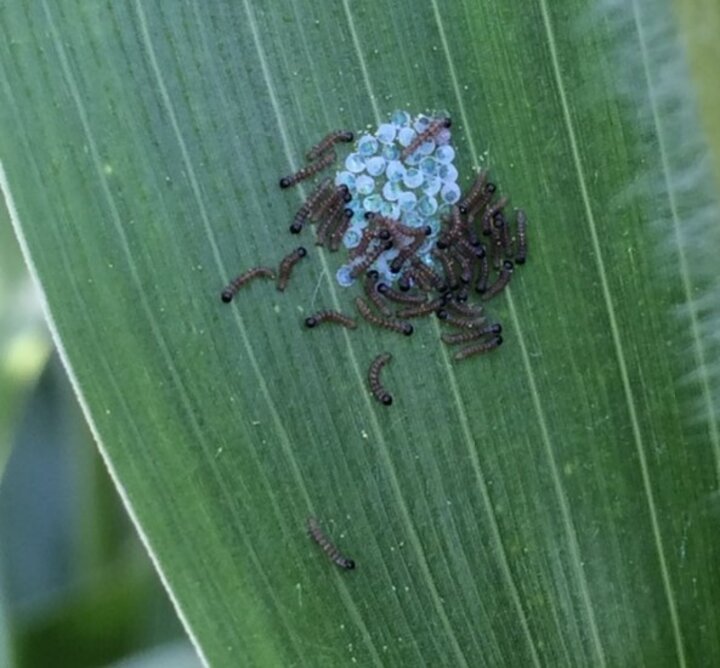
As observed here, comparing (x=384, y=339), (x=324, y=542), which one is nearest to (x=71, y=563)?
(x=324, y=542)

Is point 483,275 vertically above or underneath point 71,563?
above

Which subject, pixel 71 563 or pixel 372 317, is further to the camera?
pixel 71 563

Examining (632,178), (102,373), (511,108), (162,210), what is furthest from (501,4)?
(102,373)

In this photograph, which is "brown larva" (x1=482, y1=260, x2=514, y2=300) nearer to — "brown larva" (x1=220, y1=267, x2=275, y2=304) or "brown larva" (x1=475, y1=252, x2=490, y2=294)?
"brown larva" (x1=475, y1=252, x2=490, y2=294)

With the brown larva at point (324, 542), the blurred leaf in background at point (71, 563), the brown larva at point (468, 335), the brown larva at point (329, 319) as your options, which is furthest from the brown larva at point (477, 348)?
the blurred leaf in background at point (71, 563)

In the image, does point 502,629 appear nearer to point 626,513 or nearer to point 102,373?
point 626,513

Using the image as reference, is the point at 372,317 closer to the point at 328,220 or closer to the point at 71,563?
the point at 328,220

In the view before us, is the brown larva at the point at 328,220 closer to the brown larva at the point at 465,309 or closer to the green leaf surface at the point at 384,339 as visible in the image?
the green leaf surface at the point at 384,339
